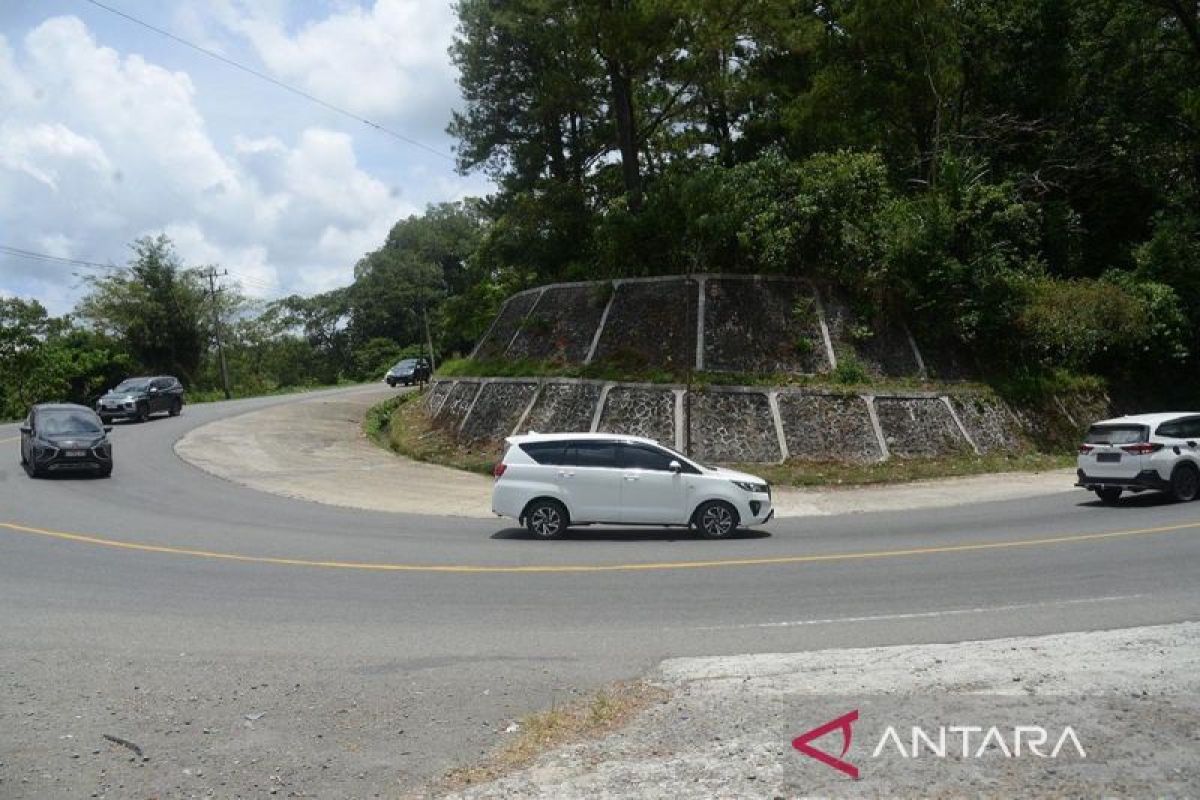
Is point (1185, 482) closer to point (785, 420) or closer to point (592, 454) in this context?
point (785, 420)

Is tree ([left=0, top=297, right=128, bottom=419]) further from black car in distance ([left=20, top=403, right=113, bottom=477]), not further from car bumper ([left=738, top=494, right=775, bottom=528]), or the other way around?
car bumper ([left=738, top=494, right=775, bottom=528])

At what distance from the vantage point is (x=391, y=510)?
18.9m

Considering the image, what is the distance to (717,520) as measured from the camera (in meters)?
15.1

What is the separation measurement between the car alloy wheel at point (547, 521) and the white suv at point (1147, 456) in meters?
10.1

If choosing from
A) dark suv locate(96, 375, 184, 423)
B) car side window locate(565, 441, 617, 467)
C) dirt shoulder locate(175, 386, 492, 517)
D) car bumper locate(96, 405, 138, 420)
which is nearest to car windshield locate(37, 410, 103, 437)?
dirt shoulder locate(175, 386, 492, 517)

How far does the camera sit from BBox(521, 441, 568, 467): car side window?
50.5ft

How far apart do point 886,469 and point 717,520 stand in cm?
892

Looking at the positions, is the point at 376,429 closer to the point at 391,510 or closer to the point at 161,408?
the point at 161,408

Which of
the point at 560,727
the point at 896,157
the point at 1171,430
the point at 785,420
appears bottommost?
the point at 560,727

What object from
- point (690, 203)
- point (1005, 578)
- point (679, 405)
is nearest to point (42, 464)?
point (679, 405)

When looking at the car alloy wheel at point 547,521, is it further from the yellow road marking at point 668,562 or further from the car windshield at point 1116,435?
the car windshield at point 1116,435

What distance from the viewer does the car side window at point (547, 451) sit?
50.5ft

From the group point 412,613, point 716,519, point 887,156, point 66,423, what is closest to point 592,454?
point 716,519

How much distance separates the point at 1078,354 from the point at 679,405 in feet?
40.6
